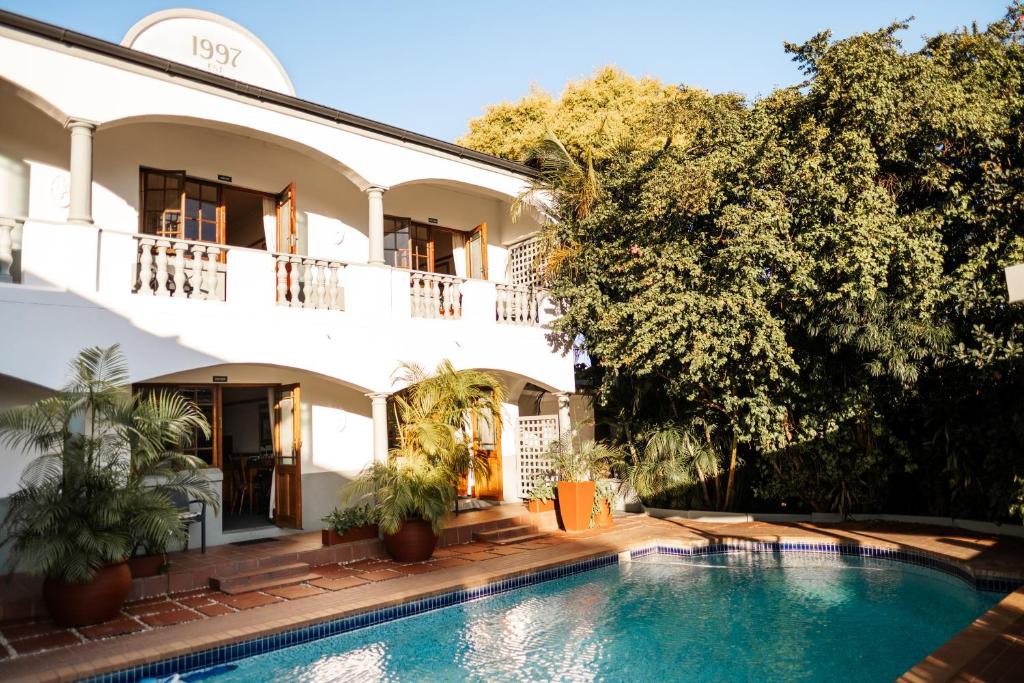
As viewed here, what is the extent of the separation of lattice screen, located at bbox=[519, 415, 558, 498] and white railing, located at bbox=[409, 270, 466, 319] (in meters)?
2.99

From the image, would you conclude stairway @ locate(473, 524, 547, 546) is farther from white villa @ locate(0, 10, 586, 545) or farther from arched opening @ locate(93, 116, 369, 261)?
arched opening @ locate(93, 116, 369, 261)

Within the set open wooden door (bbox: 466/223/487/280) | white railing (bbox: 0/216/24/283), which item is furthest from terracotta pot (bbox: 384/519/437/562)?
open wooden door (bbox: 466/223/487/280)

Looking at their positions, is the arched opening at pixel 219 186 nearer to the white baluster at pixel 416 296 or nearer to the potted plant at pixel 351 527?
the white baluster at pixel 416 296

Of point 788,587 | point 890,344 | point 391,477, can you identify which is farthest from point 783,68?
point 391,477

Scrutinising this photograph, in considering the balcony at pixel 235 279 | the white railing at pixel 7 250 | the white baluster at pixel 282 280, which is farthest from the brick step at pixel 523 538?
the white railing at pixel 7 250

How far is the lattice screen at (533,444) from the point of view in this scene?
13.7 metres

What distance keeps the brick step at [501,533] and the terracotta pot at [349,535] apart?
1913 millimetres

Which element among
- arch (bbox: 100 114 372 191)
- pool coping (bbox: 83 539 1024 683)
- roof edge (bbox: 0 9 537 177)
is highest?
roof edge (bbox: 0 9 537 177)

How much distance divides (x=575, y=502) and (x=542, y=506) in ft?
3.03

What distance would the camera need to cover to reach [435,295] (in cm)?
1194

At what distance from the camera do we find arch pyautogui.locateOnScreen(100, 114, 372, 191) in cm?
896

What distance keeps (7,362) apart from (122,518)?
2140 mm

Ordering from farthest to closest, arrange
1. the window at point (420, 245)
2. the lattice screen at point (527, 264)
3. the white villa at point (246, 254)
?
the lattice screen at point (527, 264) → the window at point (420, 245) → the white villa at point (246, 254)

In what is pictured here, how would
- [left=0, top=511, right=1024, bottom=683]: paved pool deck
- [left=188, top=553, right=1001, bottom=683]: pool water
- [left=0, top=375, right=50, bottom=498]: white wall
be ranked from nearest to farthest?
[left=0, top=511, right=1024, bottom=683]: paved pool deck, [left=188, top=553, right=1001, bottom=683]: pool water, [left=0, top=375, right=50, bottom=498]: white wall
